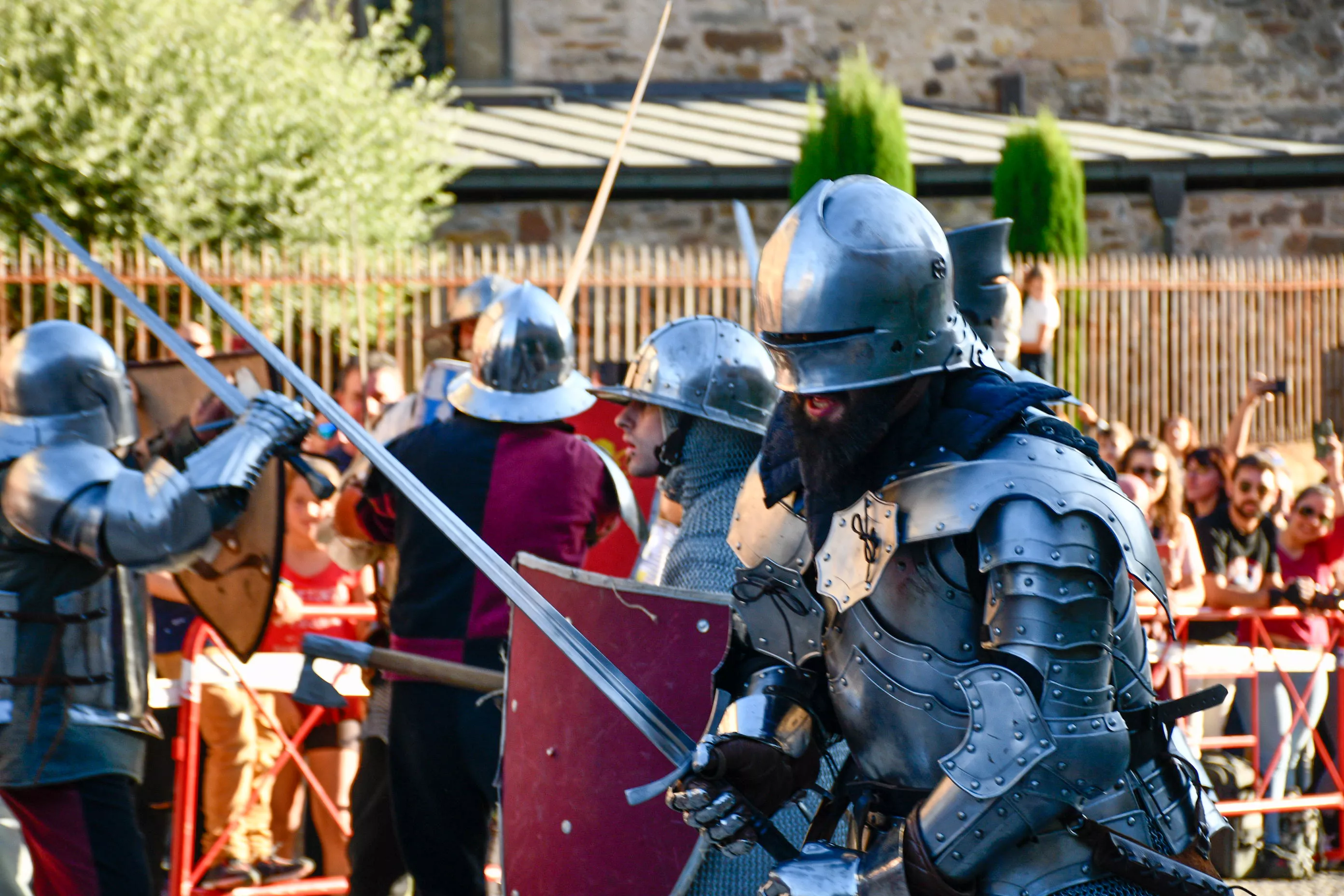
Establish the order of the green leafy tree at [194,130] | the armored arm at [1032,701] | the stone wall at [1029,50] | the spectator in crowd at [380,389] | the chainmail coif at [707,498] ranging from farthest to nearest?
1. the stone wall at [1029,50]
2. the green leafy tree at [194,130]
3. the spectator in crowd at [380,389]
4. the chainmail coif at [707,498]
5. the armored arm at [1032,701]

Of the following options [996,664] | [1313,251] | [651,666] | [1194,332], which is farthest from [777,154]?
[996,664]

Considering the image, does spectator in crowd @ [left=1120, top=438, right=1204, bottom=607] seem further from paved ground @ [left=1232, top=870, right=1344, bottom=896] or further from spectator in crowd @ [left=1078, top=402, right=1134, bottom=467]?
paved ground @ [left=1232, top=870, right=1344, bottom=896]

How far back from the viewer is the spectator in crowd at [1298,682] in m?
5.78

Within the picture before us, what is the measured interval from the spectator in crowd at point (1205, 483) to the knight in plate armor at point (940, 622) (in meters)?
4.64

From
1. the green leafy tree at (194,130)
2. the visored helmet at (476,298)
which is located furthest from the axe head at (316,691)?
the green leafy tree at (194,130)

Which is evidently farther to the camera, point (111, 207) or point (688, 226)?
point (688, 226)

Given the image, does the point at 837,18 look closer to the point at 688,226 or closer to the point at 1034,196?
the point at 688,226

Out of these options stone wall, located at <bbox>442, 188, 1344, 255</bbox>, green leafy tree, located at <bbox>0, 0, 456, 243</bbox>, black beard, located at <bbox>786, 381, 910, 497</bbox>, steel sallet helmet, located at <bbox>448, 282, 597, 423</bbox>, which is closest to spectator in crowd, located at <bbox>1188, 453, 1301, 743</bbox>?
steel sallet helmet, located at <bbox>448, 282, 597, 423</bbox>

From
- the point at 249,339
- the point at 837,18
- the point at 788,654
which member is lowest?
the point at 788,654

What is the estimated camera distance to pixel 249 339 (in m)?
3.21

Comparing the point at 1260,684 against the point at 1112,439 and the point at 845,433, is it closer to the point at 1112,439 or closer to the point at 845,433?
A: the point at 1112,439

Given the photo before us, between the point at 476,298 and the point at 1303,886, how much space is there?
3.53 m

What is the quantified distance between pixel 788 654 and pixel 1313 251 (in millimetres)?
12509

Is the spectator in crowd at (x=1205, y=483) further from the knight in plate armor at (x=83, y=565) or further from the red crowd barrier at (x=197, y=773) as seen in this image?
the knight in plate armor at (x=83, y=565)
